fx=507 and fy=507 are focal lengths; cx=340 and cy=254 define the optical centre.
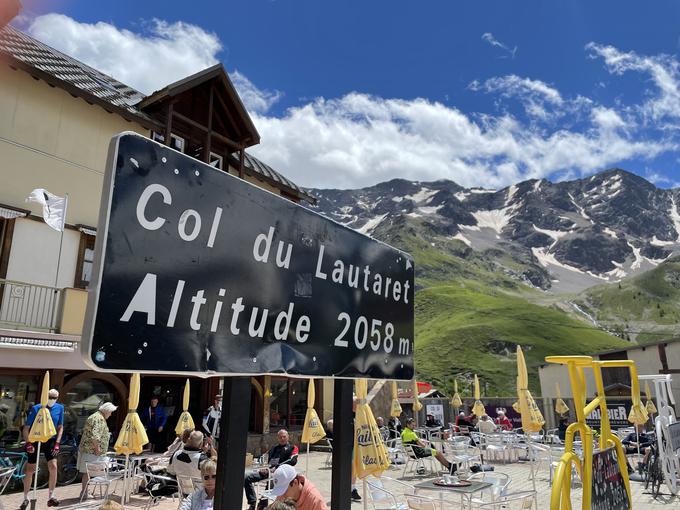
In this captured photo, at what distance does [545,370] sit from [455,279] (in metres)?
111

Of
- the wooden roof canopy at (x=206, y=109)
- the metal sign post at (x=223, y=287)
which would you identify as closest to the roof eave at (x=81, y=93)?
the wooden roof canopy at (x=206, y=109)

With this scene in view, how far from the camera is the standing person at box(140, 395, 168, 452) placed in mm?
14602

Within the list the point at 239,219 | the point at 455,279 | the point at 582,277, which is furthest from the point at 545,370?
the point at 582,277

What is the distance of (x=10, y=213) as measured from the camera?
1173 cm

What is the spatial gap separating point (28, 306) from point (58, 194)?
2947mm

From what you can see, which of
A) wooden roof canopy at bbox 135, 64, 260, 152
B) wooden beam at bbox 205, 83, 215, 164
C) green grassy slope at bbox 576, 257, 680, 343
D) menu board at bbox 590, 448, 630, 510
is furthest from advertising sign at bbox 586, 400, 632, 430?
green grassy slope at bbox 576, 257, 680, 343

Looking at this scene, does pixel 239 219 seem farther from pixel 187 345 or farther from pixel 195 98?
pixel 195 98

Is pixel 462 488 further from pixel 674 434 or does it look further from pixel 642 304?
pixel 642 304

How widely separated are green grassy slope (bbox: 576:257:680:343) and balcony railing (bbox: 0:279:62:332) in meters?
107

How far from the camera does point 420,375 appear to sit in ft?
201

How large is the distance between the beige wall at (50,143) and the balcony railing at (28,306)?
6.50ft

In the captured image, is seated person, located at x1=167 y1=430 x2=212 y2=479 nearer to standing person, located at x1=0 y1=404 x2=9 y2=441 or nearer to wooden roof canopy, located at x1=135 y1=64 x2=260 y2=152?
standing person, located at x1=0 y1=404 x2=9 y2=441

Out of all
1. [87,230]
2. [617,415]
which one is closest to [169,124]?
[87,230]

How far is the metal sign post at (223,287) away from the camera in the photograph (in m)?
1.42
